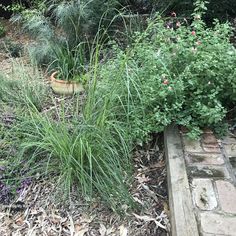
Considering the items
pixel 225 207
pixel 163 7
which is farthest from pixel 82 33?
pixel 225 207

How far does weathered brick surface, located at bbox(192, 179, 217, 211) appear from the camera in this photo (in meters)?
1.76

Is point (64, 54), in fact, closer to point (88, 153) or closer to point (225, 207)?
point (88, 153)

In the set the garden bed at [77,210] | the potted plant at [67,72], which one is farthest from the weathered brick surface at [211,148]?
the potted plant at [67,72]

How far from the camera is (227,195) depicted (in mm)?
1833

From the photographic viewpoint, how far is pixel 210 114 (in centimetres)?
223

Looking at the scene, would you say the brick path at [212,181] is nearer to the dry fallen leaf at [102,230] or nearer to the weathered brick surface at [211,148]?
the weathered brick surface at [211,148]

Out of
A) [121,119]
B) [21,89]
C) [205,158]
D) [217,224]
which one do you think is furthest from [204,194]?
[21,89]

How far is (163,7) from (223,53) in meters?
2.09

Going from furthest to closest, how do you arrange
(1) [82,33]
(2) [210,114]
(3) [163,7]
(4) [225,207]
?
(3) [163,7]
(1) [82,33]
(2) [210,114]
(4) [225,207]

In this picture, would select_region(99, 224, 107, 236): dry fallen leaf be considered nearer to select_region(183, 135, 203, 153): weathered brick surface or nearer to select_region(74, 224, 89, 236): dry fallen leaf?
select_region(74, 224, 89, 236): dry fallen leaf

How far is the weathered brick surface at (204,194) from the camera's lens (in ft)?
5.79

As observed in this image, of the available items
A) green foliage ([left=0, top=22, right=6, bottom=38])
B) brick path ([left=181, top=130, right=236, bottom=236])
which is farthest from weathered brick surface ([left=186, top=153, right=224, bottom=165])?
green foliage ([left=0, top=22, right=6, bottom=38])

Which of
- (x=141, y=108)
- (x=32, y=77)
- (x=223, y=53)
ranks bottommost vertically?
(x=32, y=77)

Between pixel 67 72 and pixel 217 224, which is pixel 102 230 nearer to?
pixel 217 224
